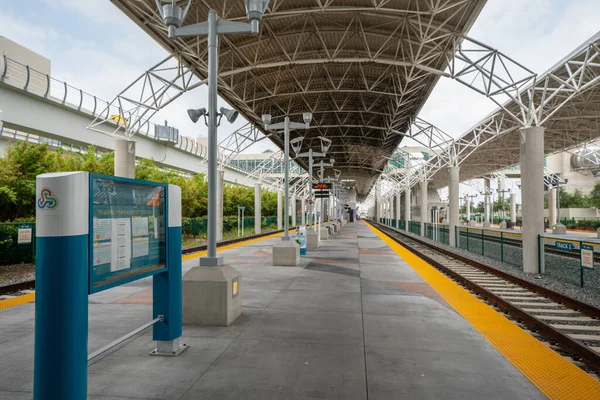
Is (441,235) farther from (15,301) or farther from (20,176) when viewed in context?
(15,301)

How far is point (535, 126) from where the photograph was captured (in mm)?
15625

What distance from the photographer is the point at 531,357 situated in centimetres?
559

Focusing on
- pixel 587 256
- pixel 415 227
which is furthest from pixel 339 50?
pixel 415 227

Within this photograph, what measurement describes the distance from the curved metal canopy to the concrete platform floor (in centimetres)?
1101

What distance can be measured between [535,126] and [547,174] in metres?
42.2

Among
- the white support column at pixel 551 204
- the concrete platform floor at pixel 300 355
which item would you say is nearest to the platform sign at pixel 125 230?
the concrete platform floor at pixel 300 355

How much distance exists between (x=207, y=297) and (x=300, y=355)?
7.44ft

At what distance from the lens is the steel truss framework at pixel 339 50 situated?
1532cm

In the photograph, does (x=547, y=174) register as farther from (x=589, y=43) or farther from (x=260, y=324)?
(x=260, y=324)

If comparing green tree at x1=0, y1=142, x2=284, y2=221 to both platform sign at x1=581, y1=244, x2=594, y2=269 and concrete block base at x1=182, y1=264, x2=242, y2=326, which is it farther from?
platform sign at x1=581, y1=244, x2=594, y2=269

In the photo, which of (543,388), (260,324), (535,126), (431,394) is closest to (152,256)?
(260,324)

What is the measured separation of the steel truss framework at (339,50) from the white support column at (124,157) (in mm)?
1801

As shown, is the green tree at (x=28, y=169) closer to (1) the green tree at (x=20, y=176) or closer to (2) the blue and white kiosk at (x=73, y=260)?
(1) the green tree at (x=20, y=176)

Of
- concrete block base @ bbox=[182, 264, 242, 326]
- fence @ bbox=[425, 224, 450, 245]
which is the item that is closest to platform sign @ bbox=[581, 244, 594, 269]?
concrete block base @ bbox=[182, 264, 242, 326]
